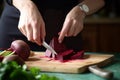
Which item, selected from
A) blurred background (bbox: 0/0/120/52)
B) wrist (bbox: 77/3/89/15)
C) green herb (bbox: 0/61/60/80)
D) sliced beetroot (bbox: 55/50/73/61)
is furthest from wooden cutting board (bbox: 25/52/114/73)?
blurred background (bbox: 0/0/120/52)

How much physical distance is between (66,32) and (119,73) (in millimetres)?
318

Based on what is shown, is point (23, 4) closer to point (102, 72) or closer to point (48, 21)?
point (48, 21)

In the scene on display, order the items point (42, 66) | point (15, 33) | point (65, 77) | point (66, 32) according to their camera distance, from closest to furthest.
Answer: point (65, 77) → point (42, 66) → point (66, 32) → point (15, 33)

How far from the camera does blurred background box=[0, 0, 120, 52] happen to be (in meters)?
3.19

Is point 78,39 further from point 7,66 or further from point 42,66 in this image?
point 7,66

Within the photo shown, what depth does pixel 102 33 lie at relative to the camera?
10.7 ft

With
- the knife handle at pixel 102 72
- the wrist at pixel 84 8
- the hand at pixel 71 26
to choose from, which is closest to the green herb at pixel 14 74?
the knife handle at pixel 102 72

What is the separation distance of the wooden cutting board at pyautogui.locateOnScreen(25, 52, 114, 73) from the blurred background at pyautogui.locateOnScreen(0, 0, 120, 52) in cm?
167

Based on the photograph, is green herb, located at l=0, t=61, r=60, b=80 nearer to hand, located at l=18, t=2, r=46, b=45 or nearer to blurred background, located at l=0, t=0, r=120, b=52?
hand, located at l=18, t=2, r=46, b=45

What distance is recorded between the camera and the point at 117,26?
320 cm

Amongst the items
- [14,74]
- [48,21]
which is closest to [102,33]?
[48,21]

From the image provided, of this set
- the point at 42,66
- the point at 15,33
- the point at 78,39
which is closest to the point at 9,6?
the point at 15,33

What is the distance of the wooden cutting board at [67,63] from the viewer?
129 centimetres

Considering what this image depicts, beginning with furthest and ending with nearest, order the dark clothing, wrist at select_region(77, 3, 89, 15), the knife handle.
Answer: the dark clothing, wrist at select_region(77, 3, 89, 15), the knife handle
